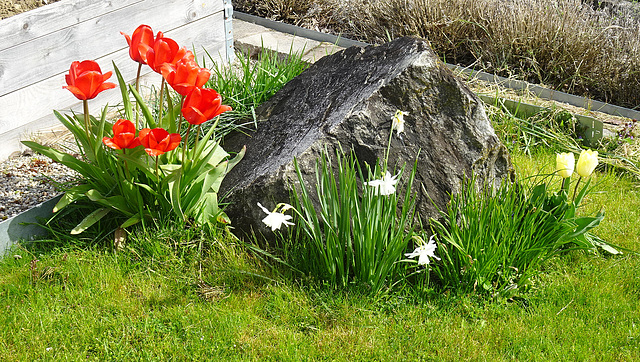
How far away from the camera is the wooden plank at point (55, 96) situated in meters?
3.24

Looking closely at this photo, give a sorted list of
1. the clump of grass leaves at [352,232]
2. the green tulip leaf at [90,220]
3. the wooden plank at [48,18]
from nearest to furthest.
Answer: the clump of grass leaves at [352,232] → the green tulip leaf at [90,220] → the wooden plank at [48,18]

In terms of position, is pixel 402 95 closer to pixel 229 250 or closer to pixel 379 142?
pixel 379 142

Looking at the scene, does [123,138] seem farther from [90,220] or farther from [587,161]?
[587,161]

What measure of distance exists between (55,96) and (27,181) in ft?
2.11

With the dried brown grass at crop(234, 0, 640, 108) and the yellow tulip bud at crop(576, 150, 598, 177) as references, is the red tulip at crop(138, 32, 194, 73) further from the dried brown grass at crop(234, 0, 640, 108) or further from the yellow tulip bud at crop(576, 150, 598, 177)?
the dried brown grass at crop(234, 0, 640, 108)

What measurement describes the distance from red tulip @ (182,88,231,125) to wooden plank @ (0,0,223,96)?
62.6 inches

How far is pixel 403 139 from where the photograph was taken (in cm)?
263

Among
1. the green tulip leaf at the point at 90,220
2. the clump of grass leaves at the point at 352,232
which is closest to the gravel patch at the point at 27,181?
the green tulip leaf at the point at 90,220

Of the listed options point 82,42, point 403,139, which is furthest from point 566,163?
point 82,42

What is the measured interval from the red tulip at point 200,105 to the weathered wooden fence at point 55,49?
1.57 metres

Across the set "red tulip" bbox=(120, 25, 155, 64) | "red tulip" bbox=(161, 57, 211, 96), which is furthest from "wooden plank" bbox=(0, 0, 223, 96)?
"red tulip" bbox=(161, 57, 211, 96)

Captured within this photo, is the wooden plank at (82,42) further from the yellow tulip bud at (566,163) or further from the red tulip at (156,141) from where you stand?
the yellow tulip bud at (566,163)

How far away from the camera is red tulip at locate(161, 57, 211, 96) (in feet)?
7.12

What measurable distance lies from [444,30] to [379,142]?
2.50 m
